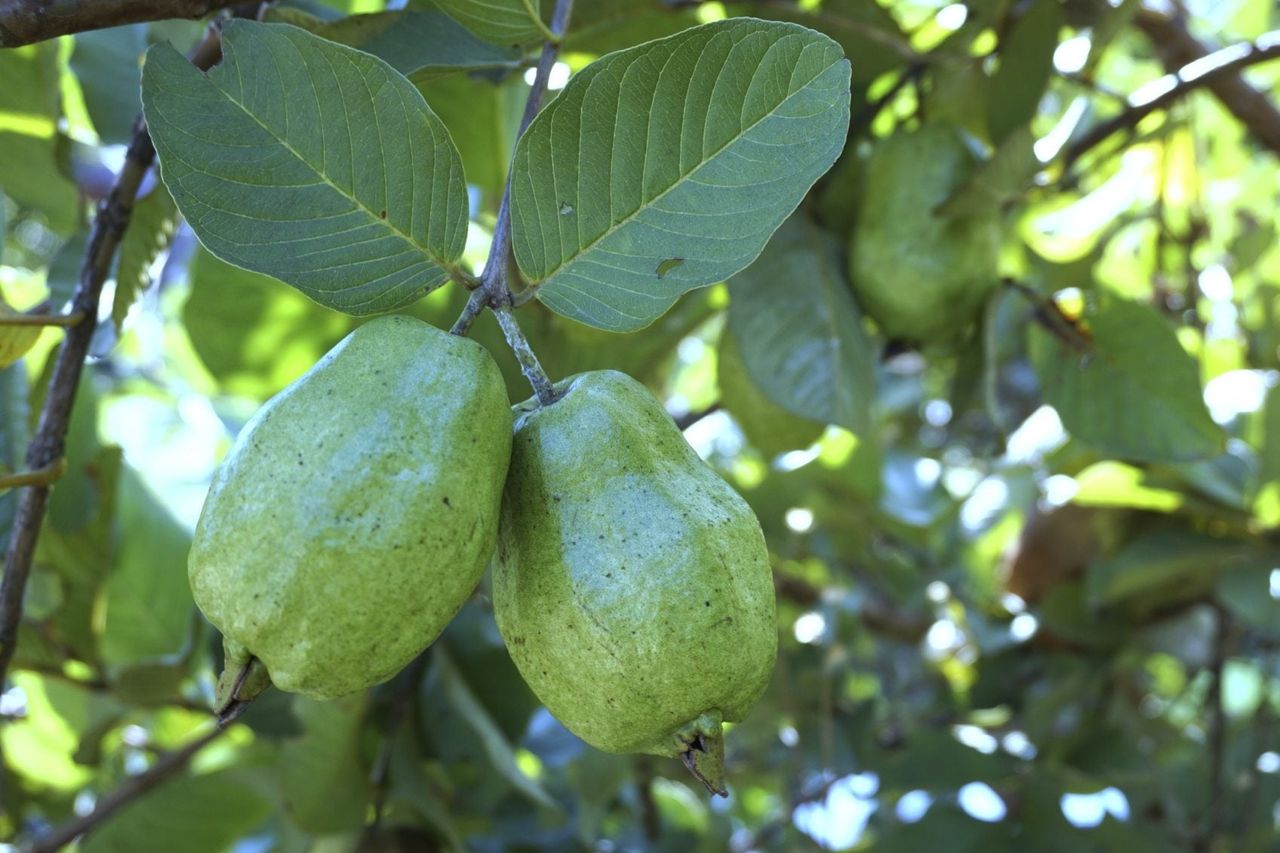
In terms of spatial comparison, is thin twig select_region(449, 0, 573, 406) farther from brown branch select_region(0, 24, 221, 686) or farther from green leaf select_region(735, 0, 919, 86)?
green leaf select_region(735, 0, 919, 86)

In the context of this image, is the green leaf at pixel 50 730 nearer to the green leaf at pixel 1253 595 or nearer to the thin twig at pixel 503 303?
the thin twig at pixel 503 303

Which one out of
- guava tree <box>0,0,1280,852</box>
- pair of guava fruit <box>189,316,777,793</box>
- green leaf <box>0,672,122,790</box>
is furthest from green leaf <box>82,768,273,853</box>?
pair of guava fruit <box>189,316,777,793</box>

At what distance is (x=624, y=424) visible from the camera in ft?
2.56

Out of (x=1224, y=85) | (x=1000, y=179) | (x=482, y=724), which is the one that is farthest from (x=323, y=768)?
(x=1224, y=85)

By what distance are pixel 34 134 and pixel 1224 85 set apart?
165 centimetres

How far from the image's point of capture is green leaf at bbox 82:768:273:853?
4.93 ft

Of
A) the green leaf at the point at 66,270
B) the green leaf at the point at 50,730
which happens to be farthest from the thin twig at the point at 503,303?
the green leaf at the point at 50,730

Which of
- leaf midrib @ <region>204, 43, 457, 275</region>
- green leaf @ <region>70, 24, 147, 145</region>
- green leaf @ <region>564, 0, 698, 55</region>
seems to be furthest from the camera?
green leaf @ <region>70, 24, 147, 145</region>

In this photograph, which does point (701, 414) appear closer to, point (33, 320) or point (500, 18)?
point (500, 18)

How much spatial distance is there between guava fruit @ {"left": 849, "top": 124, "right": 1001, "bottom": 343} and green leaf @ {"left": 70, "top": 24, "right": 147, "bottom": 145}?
88 cm

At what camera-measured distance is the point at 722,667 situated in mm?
692

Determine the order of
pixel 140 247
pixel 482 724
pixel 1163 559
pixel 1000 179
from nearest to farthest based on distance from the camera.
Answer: pixel 140 247
pixel 1000 179
pixel 482 724
pixel 1163 559

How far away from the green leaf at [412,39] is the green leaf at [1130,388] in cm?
78

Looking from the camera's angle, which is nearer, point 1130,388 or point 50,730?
point 1130,388
